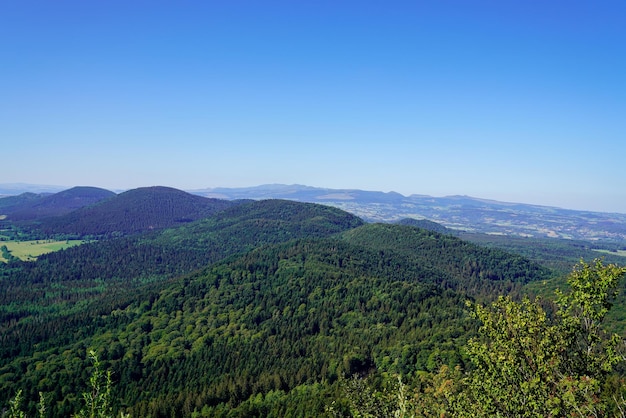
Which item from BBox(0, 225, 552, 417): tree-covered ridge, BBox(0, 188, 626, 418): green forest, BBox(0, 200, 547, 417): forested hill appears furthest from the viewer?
BBox(0, 225, 552, 417): tree-covered ridge

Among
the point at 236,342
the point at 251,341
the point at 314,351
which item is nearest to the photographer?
the point at 314,351

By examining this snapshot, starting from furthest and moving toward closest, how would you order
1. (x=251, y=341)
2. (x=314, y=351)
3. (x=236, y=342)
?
1. (x=236, y=342)
2. (x=251, y=341)
3. (x=314, y=351)

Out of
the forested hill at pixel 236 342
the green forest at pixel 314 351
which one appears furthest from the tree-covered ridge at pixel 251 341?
the green forest at pixel 314 351

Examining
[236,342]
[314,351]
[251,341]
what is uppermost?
[314,351]

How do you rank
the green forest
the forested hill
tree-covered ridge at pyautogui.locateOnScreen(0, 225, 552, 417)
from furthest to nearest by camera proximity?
tree-covered ridge at pyautogui.locateOnScreen(0, 225, 552, 417) → the forested hill → the green forest

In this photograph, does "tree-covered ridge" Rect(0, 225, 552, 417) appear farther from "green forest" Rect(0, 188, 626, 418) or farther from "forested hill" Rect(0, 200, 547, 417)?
"green forest" Rect(0, 188, 626, 418)

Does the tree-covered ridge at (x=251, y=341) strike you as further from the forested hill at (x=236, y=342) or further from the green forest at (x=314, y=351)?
the green forest at (x=314, y=351)

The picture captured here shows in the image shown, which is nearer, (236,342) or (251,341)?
(251,341)

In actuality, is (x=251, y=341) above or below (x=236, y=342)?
above

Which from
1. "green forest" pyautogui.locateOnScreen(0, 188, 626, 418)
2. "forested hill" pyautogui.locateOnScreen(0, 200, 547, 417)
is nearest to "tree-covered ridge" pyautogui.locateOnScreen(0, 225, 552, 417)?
"forested hill" pyautogui.locateOnScreen(0, 200, 547, 417)

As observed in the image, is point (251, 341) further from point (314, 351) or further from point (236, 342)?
point (314, 351)

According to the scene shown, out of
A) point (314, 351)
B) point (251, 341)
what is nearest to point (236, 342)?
point (251, 341)
